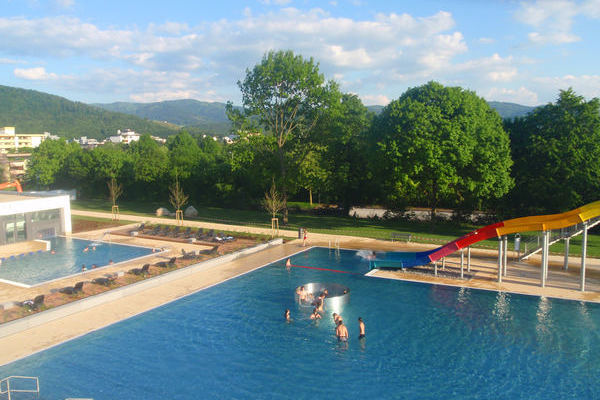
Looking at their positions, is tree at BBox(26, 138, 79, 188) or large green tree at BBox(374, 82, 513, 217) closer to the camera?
large green tree at BBox(374, 82, 513, 217)

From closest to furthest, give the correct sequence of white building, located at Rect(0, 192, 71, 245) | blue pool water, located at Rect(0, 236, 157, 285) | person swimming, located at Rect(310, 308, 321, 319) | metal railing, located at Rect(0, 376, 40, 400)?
metal railing, located at Rect(0, 376, 40, 400) < person swimming, located at Rect(310, 308, 321, 319) < blue pool water, located at Rect(0, 236, 157, 285) < white building, located at Rect(0, 192, 71, 245)

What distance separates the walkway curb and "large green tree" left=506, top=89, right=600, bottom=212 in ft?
79.9

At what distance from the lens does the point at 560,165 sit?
33.2 meters

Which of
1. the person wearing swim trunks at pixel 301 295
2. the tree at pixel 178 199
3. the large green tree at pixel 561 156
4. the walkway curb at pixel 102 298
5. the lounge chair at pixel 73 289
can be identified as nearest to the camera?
the walkway curb at pixel 102 298

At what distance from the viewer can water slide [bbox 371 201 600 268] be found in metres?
20.1

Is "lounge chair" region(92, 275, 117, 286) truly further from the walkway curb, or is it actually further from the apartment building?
→ the apartment building

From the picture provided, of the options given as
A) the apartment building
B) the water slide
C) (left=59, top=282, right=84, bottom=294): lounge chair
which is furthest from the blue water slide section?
the apartment building

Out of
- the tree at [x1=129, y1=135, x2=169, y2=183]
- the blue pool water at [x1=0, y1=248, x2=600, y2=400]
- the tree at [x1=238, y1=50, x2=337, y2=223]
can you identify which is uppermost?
the tree at [x1=238, y1=50, x2=337, y2=223]

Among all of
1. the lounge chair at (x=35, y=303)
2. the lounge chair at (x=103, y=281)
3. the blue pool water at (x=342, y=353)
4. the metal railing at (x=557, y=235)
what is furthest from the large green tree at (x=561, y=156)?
the lounge chair at (x=35, y=303)

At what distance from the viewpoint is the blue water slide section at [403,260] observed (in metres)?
23.4

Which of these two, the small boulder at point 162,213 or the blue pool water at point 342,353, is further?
the small boulder at point 162,213

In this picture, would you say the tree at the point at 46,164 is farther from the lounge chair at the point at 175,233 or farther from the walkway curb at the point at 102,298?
the walkway curb at the point at 102,298

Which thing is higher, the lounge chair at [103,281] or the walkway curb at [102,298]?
the lounge chair at [103,281]

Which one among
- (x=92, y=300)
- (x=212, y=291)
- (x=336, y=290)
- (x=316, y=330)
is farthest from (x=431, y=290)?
(x=92, y=300)
